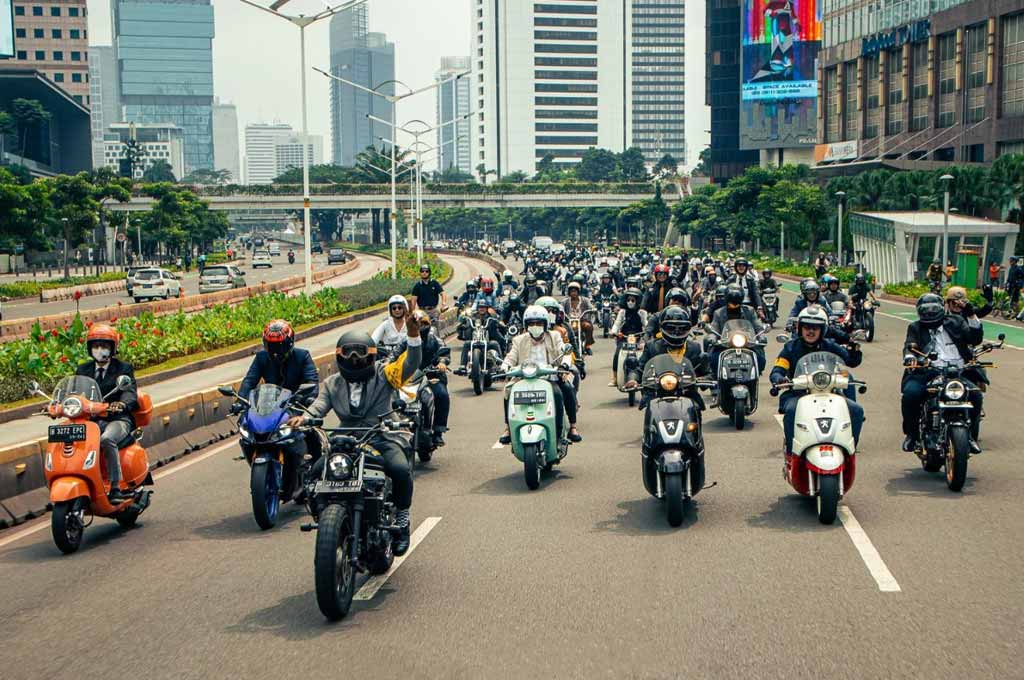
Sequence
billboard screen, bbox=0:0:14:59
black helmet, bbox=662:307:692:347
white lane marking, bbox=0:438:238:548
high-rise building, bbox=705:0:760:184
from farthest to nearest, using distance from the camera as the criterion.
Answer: high-rise building, bbox=705:0:760:184 < billboard screen, bbox=0:0:14:59 < black helmet, bbox=662:307:692:347 < white lane marking, bbox=0:438:238:548

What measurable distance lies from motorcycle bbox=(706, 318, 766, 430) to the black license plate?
344 inches

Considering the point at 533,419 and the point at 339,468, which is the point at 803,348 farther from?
the point at 339,468

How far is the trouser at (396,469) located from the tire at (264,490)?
224 centimetres

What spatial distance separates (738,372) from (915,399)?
13.5ft

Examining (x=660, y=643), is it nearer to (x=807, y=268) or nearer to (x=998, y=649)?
(x=998, y=649)

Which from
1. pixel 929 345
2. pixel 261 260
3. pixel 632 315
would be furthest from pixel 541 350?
pixel 261 260

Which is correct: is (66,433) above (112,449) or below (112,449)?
above

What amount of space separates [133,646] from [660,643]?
10.1ft

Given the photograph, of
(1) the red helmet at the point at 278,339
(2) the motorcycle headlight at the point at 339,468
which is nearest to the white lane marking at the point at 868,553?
(2) the motorcycle headlight at the point at 339,468

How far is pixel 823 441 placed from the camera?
33.1ft

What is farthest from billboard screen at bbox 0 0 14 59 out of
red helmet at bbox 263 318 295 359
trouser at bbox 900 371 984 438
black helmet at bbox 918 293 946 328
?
trouser at bbox 900 371 984 438

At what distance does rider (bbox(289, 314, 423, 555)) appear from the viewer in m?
8.77

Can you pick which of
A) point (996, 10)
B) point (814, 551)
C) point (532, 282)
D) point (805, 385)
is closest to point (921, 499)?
point (805, 385)

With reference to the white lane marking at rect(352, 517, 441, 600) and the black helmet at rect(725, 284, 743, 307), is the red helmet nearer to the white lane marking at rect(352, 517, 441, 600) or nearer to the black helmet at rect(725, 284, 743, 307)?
the white lane marking at rect(352, 517, 441, 600)
